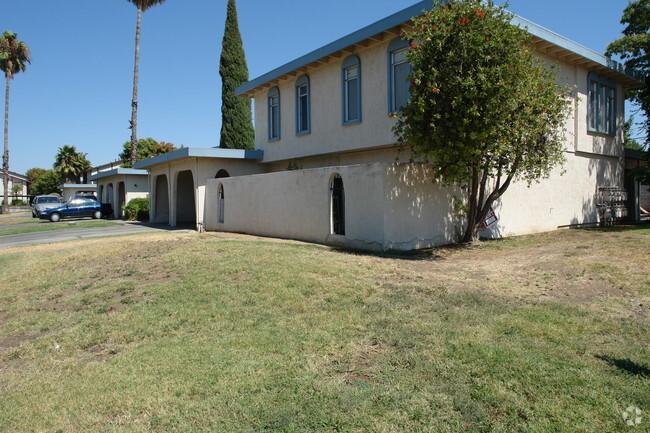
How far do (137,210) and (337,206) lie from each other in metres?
19.0

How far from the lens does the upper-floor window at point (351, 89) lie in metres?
15.8

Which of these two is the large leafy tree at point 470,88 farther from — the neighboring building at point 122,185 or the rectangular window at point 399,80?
the neighboring building at point 122,185

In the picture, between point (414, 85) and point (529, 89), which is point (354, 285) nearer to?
point (414, 85)

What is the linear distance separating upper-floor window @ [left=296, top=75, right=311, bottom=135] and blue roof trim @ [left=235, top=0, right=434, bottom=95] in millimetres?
694

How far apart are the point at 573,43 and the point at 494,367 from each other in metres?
15.6

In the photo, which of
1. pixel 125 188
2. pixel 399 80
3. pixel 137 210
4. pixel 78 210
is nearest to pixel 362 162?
pixel 399 80

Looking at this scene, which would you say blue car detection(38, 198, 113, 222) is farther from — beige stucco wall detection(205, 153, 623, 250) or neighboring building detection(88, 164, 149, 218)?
beige stucco wall detection(205, 153, 623, 250)

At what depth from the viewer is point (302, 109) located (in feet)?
61.6

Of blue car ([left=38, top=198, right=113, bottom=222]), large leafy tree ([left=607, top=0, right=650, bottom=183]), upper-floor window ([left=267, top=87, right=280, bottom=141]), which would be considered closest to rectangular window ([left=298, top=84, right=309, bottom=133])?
upper-floor window ([left=267, top=87, right=280, bottom=141])

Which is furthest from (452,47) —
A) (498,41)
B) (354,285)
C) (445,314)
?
(445,314)

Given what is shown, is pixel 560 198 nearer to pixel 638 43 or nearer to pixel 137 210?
pixel 638 43

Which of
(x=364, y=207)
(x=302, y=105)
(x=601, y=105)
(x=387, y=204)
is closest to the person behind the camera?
(x=387, y=204)

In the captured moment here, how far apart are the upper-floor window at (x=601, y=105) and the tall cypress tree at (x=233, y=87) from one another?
19191mm

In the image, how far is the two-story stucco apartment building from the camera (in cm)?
1242
